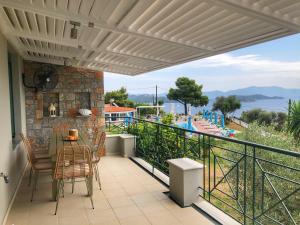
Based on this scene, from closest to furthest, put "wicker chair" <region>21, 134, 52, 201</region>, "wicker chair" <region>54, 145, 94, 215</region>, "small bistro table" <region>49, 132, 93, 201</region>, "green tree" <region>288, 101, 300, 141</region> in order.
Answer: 1. "wicker chair" <region>54, 145, 94, 215</region>
2. "small bistro table" <region>49, 132, 93, 201</region>
3. "wicker chair" <region>21, 134, 52, 201</region>
4. "green tree" <region>288, 101, 300, 141</region>

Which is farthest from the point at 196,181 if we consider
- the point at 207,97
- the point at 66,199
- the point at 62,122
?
the point at 207,97

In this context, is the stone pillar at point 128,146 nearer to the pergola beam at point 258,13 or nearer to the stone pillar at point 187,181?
the stone pillar at point 187,181

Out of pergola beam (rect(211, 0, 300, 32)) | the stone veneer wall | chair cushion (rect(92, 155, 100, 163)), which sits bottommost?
chair cushion (rect(92, 155, 100, 163))

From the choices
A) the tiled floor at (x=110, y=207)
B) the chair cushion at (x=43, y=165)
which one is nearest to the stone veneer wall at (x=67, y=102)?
the tiled floor at (x=110, y=207)

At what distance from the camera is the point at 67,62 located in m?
6.43

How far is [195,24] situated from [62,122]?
15.7ft

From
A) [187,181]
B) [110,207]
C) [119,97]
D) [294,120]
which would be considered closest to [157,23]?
[187,181]

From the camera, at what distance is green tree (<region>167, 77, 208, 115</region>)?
31484 mm

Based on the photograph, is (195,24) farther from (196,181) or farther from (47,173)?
(47,173)

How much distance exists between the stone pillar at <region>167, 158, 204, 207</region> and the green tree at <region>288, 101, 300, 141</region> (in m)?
5.77

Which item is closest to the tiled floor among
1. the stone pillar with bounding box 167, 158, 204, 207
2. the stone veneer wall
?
the stone pillar with bounding box 167, 158, 204, 207

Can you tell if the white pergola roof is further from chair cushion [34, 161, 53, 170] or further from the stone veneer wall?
the stone veneer wall

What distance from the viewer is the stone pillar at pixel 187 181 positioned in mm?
3596

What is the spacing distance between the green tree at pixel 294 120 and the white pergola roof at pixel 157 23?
17.8 feet
